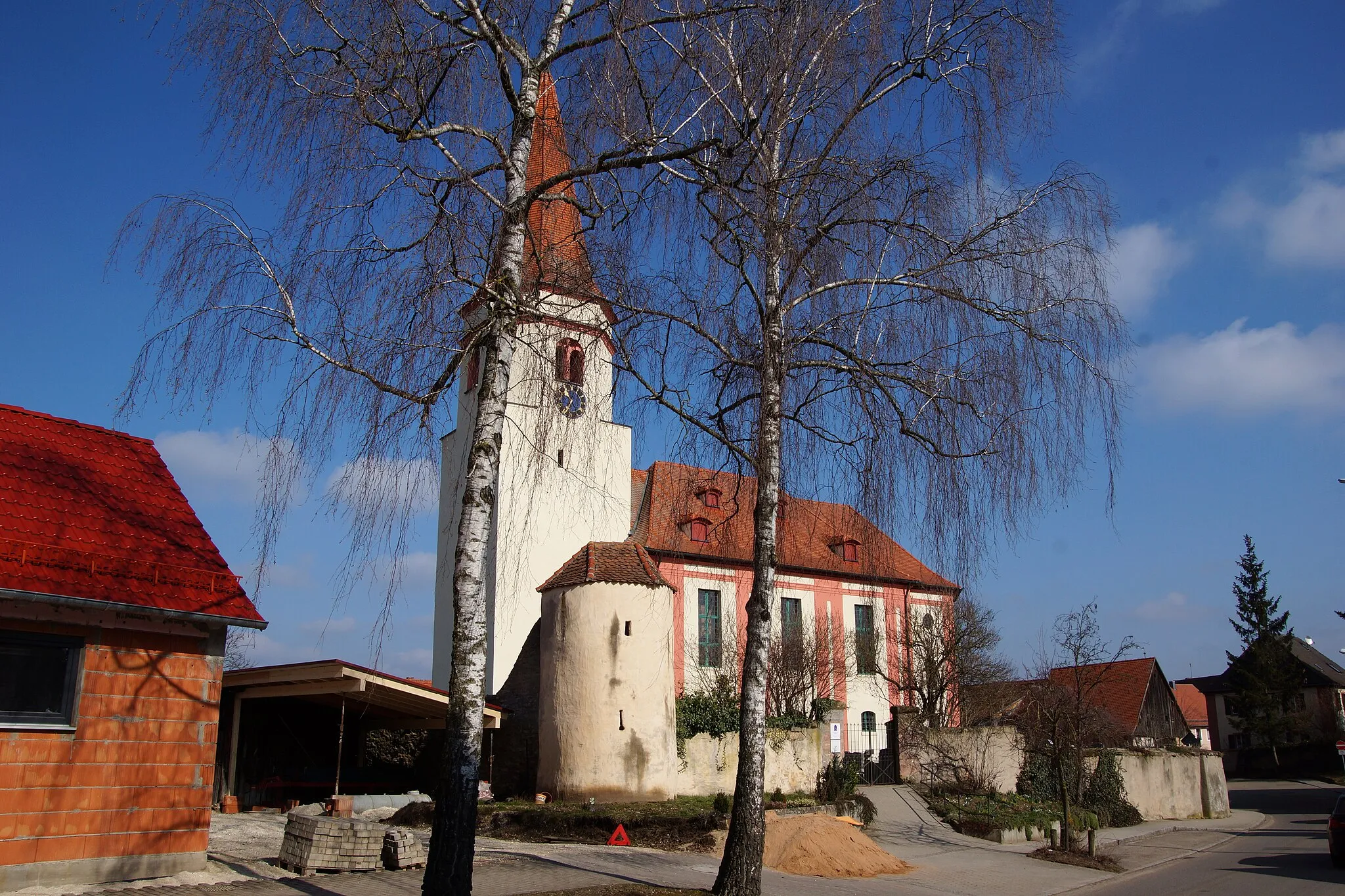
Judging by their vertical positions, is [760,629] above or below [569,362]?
below

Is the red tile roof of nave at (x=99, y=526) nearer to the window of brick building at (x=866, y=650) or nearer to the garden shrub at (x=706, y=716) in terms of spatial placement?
the garden shrub at (x=706, y=716)

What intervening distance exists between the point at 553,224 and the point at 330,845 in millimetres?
7391

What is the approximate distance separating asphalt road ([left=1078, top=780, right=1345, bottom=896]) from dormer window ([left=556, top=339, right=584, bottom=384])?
11.6 metres

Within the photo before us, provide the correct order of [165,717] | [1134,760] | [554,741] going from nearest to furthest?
[165,717], [554,741], [1134,760]

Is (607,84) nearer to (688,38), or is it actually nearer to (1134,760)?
(688,38)

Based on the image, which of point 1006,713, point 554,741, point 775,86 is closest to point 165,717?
point 775,86

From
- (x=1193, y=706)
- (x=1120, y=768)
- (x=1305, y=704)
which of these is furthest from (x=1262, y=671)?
(x=1120, y=768)

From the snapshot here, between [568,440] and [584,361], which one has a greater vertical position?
[584,361]

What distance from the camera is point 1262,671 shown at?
57.2m

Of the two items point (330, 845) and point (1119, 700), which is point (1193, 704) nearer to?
point (1119, 700)

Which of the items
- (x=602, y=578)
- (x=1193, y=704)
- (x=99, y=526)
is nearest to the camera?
(x=99, y=526)

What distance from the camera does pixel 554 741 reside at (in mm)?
20109

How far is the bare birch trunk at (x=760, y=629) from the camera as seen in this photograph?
8.27 m

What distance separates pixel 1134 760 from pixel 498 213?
28.2m
